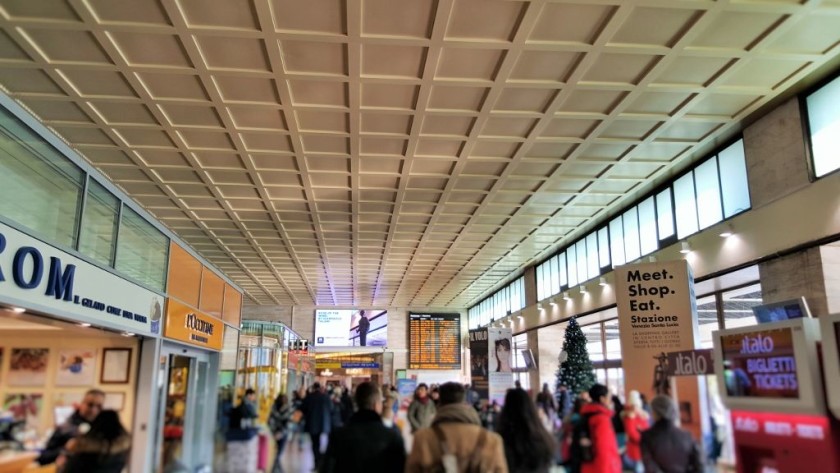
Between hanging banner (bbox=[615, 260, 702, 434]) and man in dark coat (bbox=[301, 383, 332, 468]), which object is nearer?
hanging banner (bbox=[615, 260, 702, 434])

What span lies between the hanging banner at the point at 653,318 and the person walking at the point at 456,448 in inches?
225

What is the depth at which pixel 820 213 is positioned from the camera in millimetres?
9102

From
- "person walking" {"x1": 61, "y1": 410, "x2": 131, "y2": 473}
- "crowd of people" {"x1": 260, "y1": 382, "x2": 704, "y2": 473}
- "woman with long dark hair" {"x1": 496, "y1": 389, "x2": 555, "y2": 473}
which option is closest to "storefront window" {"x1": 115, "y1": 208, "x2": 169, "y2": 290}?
"person walking" {"x1": 61, "y1": 410, "x2": 131, "y2": 473}

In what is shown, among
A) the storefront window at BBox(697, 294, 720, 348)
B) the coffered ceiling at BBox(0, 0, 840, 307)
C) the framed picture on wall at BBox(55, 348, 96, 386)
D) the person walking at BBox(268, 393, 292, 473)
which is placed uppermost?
the coffered ceiling at BBox(0, 0, 840, 307)

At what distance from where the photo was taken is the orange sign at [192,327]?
28.0 feet

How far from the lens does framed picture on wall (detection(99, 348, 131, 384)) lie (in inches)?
294

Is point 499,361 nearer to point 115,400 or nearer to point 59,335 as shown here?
point 115,400

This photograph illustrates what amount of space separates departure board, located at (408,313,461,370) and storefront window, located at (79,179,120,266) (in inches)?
1165

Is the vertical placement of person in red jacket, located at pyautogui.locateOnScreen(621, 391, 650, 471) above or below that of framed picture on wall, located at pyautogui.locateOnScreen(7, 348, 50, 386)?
→ below

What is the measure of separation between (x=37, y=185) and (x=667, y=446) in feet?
19.1

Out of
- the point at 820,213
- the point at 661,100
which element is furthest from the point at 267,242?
the point at 820,213

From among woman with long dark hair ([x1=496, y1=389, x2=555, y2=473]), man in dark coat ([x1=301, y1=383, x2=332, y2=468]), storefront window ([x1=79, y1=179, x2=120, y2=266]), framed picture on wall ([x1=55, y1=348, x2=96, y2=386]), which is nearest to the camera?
woman with long dark hair ([x1=496, y1=389, x2=555, y2=473])

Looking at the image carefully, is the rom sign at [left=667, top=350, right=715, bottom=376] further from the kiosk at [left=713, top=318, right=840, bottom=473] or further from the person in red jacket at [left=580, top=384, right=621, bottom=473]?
the person in red jacket at [left=580, top=384, right=621, bottom=473]

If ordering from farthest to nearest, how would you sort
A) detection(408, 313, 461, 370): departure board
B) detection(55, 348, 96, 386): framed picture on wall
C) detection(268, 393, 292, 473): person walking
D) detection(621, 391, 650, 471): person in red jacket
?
detection(408, 313, 461, 370): departure board → detection(268, 393, 292, 473): person walking → detection(55, 348, 96, 386): framed picture on wall → detection(621, 391, 650, 471): person in red jacket
